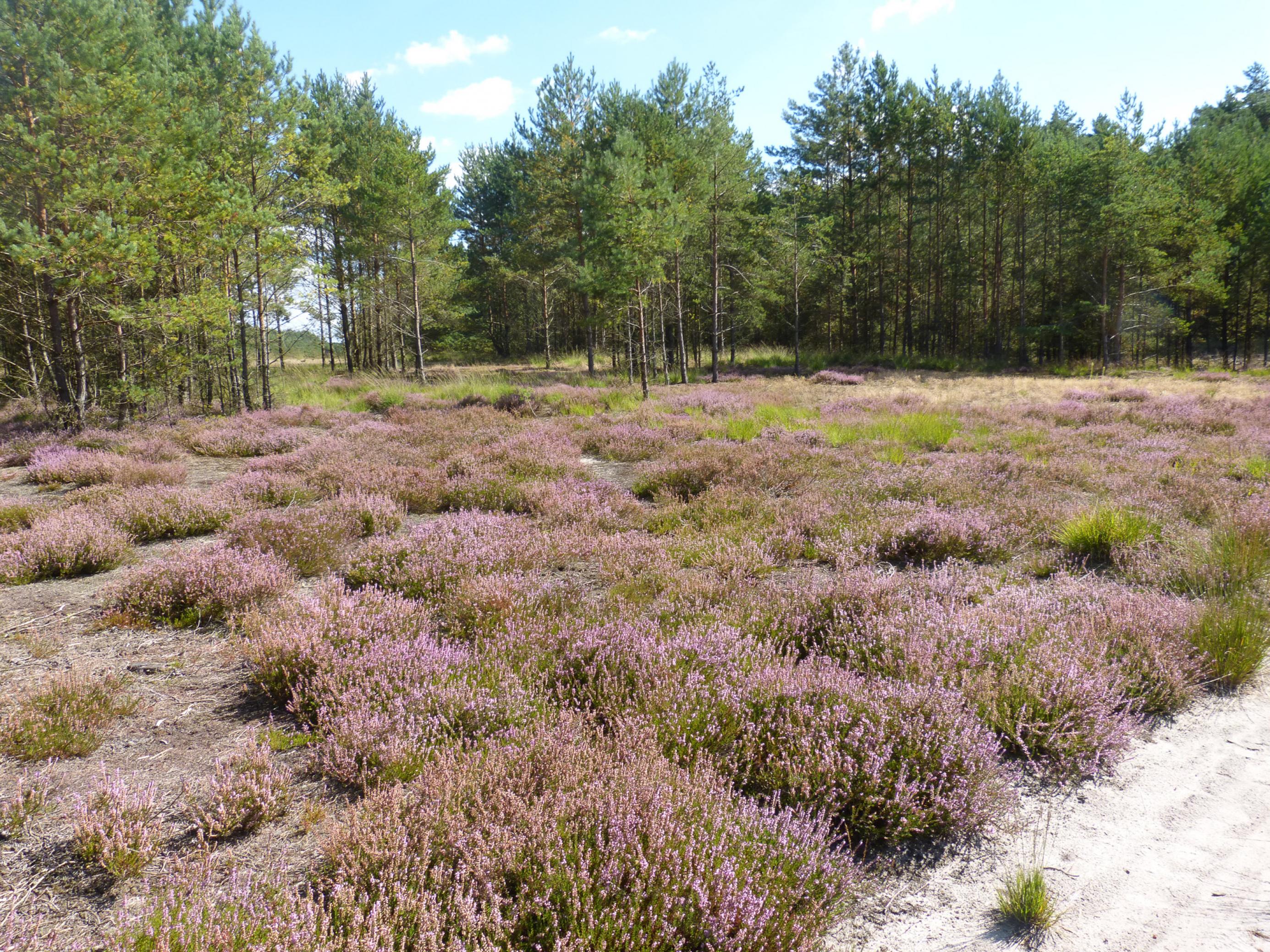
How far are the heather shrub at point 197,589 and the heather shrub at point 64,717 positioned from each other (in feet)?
3.36

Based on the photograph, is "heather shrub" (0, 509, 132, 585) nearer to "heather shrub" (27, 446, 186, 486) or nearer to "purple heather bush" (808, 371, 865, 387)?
"heather shrub" (27, 446, 186, 486)

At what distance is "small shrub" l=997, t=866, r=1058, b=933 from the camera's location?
2.10 metres

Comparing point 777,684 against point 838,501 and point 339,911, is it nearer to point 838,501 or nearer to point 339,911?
point 339,911

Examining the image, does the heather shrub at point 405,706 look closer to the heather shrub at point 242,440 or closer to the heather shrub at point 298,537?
the heather shrub at point 298,537

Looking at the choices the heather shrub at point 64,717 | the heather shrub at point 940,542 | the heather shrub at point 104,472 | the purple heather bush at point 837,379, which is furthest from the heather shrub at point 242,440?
the purple heather bush at point 837,379

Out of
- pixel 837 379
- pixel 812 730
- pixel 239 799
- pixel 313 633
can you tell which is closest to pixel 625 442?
pixel 313 633

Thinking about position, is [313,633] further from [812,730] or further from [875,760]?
[875,760]

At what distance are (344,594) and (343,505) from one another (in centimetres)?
241

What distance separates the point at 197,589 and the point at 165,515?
2.71 metres

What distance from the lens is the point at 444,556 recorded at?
5219mm

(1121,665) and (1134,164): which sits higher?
(1134,164)

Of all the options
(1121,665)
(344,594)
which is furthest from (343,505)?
(1121,665)

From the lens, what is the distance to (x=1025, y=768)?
9.69 ft

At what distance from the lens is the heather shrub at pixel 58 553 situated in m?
5.21
